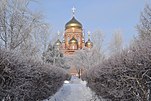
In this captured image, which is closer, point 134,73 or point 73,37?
point 134,73

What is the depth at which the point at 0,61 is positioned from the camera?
7066 millimetres

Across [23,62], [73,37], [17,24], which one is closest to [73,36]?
[73,37]

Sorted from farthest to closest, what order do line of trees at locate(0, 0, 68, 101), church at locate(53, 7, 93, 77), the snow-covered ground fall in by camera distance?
church at locate(53, 7, 93, 77)
the snow-covered ground
line of trees at locate(0, 0, 68, 101)

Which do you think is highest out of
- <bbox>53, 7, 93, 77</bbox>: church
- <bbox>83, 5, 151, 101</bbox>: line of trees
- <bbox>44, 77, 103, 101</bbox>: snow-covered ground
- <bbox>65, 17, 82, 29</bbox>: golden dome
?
<bbox>65, 17, 82, 29</bbox>: golden dome

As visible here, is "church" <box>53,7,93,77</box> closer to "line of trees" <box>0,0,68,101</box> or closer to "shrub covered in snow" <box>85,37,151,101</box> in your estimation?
"line of trees" <box>0,0,68,101</box>

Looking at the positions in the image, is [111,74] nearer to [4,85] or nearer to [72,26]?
[4,85]

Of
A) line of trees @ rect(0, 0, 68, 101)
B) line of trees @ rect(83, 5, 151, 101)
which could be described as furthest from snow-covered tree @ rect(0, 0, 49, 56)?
line of trees @ rect(83, 5, 151, 101)

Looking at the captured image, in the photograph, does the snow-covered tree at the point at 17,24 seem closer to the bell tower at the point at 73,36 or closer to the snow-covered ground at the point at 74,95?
the snow-covered ground at the point at 74,95

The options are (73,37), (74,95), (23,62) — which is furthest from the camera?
(73,37)

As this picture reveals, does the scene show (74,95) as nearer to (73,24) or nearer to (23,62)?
(23,62)

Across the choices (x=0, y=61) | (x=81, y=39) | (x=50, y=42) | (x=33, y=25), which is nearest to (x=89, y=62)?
(x=50, y=42)

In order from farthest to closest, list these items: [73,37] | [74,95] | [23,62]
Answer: [73,37] → [74,95] → [23,62]

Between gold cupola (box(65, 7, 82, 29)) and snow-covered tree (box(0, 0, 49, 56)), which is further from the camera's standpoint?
gold cupola (box(65, 7, 82, 29))

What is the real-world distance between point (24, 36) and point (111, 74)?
12.8 m
